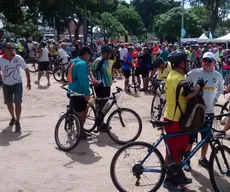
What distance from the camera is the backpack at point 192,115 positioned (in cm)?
417

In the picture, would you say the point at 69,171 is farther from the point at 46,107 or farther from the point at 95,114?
the point at 46,107

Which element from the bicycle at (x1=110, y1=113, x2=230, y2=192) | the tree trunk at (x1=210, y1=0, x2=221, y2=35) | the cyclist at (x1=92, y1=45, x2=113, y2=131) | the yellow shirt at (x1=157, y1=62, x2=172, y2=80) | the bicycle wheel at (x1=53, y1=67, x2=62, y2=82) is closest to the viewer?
the bicycle at (x1=110, y1=113, x2=230, y2=192)

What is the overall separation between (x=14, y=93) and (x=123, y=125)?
7.86 ft

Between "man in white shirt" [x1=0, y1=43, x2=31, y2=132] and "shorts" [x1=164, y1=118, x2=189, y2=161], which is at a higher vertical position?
"man in white shirt" [x1=0, y1=43, x2=31, y2=132]

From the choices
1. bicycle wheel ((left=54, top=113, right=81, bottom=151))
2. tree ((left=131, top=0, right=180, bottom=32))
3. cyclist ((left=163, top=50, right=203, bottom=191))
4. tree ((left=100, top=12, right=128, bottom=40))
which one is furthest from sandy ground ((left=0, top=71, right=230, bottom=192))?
tree ((left=131, top=0, right=180, bottom=32))

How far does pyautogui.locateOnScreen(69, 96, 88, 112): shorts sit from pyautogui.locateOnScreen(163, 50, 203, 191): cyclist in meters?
2.53

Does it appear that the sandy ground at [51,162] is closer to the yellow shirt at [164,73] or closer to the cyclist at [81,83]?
the cyclist at [81,83]

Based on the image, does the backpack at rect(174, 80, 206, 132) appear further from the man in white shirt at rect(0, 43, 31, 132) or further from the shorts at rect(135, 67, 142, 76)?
the shorts at rect(135, 67, 142, 76)

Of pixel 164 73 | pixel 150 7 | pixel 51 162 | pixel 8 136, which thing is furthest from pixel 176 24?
pixel 51 162

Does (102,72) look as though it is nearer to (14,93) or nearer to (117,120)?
(117,120)

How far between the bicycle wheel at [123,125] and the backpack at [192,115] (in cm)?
241

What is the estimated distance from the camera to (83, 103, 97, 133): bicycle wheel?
7.00 meters

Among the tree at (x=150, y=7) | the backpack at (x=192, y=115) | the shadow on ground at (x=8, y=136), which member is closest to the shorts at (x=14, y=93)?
the shadow on ground at (x=8, y=136)

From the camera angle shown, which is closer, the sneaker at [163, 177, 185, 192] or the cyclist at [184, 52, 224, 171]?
the sneaker at [163, 177, 185, 192]
